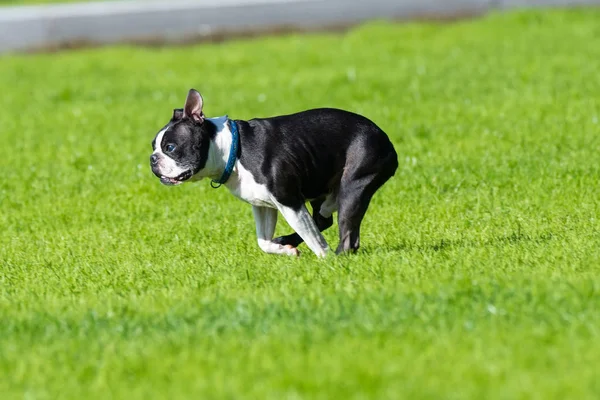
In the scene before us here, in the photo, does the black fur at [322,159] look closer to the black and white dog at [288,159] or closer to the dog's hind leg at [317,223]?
the black and white dog at [288,159]

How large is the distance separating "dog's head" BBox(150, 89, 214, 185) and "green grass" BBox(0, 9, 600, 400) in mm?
856

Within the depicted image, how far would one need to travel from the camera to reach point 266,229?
381 inches

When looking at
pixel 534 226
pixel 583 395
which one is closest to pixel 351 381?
pixel 583 395

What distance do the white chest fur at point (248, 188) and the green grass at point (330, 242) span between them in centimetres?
56

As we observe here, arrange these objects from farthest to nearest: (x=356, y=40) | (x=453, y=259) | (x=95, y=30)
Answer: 1. (x=95, y=30)
2. (x=356, y=40)
3. (x=453, y=259)

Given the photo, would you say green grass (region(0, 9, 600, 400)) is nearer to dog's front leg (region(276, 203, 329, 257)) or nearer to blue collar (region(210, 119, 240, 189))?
dog's front leg (region(276, 203, 329, 257))

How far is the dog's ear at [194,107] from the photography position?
8969mm

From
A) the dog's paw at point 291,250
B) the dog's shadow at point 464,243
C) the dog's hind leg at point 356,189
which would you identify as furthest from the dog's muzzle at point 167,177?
the dog's shadow at point 464,243

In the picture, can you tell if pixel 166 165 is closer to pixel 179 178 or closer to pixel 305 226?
pixel 179 178

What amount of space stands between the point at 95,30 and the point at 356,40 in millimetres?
6758

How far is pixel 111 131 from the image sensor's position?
16.9m

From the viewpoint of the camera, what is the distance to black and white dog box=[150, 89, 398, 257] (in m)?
8.99

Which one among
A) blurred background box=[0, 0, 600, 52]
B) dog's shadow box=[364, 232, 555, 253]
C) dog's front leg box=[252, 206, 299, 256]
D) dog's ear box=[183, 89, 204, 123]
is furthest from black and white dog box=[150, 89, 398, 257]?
blurred background box=[0, 0, 600, 52]

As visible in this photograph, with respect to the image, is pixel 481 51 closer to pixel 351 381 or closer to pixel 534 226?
pixel 534 226
